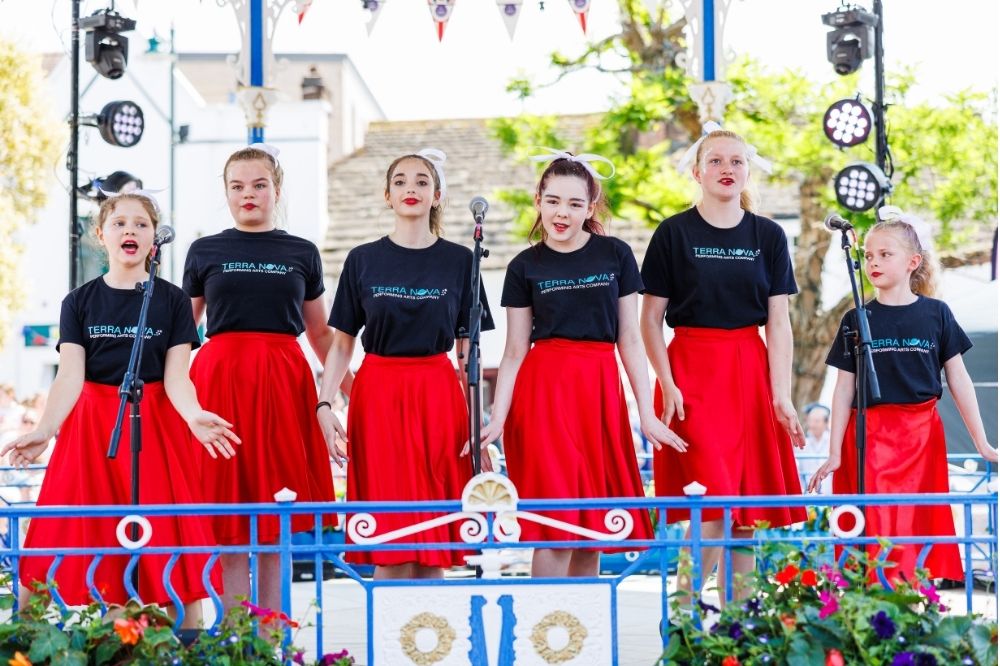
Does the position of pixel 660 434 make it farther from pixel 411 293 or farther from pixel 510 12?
pixel 510 12

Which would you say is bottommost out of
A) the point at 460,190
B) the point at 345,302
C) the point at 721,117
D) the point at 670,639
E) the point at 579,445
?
the point at 670,639

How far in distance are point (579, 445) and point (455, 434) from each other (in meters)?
0.45

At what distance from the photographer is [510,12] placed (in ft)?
22.8

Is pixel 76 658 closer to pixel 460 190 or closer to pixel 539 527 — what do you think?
pixel 539 527

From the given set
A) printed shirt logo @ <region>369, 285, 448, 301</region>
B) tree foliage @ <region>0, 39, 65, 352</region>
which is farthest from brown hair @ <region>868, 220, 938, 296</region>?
tree foliage @ <region>0, 39, 65, 352</region>

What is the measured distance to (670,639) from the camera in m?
4.48

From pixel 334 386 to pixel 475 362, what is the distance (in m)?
0.72

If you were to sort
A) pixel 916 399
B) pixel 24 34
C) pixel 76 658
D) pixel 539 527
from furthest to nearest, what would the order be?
pixel 24 34 → pixel 916 399 → pixel 539 527 → pixel 76 658

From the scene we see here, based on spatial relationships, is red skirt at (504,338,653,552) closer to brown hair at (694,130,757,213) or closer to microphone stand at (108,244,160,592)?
brown hair at (694,130,757,213)

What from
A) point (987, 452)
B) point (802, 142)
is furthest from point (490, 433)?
point (802, 142)

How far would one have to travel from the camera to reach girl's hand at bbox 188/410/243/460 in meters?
4.88

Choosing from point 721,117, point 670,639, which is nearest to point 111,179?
point 721,117

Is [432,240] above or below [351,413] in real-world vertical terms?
above

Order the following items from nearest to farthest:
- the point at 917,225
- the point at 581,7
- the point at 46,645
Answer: the point at 46,645
the point at 917,225
the point at 581,7
